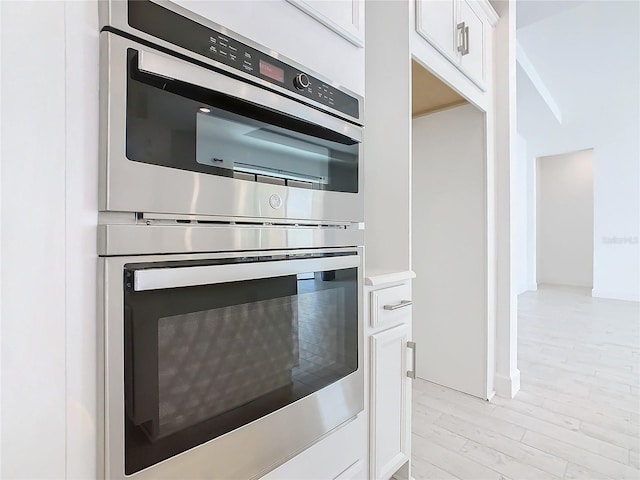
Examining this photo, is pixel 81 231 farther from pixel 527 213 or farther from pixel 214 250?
pixel 527 213

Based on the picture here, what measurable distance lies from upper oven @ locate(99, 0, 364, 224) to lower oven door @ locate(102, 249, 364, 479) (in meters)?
0.12

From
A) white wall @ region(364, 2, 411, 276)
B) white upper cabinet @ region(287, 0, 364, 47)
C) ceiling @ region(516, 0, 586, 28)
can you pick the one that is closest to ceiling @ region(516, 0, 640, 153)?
ceiling @ region(516, 0, 586, 28)

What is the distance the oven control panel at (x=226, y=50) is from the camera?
623 mm

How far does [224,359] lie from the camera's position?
740 mm

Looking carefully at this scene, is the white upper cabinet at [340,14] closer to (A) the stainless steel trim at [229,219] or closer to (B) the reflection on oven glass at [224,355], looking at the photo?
(A) the stainless steel trim at [229,219]

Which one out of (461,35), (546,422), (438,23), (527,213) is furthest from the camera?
(527,213)

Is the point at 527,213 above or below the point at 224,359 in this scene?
above

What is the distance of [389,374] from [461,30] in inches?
69.8

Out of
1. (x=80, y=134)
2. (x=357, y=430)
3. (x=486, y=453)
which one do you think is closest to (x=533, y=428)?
(x=486, y=453)

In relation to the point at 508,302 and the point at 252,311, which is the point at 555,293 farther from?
the point at 252,311

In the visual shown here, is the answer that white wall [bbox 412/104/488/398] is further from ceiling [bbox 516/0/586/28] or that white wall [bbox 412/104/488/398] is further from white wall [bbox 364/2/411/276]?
white wall [bbox 364/2/411/276]

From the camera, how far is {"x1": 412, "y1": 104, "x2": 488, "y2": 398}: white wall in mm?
2311

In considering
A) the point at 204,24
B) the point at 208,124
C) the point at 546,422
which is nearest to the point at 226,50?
the point at 204,24

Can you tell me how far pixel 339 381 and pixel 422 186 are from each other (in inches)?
76.3
